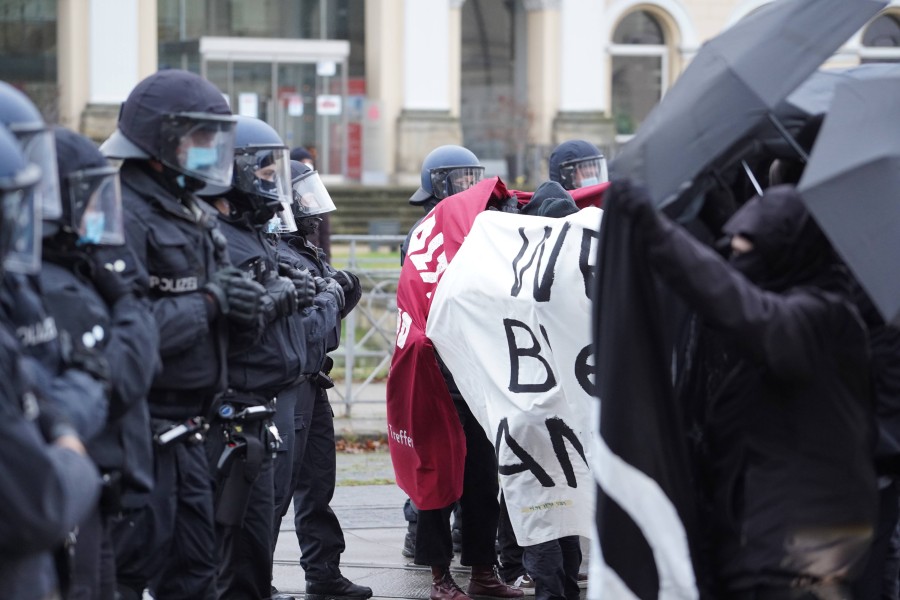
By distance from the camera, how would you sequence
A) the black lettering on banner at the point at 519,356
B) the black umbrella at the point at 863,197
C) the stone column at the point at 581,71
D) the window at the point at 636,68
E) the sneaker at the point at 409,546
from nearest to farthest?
the black umbrella at the point at 863,197, the black lettering on banner at the point at 519,356, the sneaker at the point at 409,546, the stone column at the point at 581,71, the window at the point at 636,68

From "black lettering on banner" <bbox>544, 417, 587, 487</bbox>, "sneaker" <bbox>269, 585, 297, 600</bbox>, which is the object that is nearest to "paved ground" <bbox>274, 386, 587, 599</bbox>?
"sneaker" <bbox>269, 585, 297, 600</bbox>

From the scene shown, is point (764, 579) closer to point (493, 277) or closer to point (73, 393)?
point (73, 393)

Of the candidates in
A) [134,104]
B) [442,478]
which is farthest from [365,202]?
[134,104]

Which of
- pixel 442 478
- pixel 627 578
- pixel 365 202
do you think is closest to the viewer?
pixel 627 578

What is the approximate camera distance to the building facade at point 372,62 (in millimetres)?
26938

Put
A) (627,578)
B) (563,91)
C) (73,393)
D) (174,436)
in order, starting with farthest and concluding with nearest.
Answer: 1. (563,91)
2. (174,436)
3. (627,578)
4. (73,393)

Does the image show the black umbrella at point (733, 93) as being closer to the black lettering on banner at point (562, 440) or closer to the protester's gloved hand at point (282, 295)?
the protester's gloved hand at point (282, 295)

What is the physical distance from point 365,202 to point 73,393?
23.1 m

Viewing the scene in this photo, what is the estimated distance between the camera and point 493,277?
6875 millimetres

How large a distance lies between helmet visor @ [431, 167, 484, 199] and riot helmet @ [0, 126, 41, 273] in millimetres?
5145

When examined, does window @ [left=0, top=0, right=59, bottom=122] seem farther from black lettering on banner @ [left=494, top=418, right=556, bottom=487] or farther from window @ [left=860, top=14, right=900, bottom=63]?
black lettering on banner @ [left=494, top=418, right=556, bottom=487]

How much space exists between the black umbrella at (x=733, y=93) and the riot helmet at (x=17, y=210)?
5.78 feet

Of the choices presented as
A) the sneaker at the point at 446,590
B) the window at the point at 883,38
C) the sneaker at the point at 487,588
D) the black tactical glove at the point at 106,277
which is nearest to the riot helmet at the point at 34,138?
the black tactical glove at the point at 106,277

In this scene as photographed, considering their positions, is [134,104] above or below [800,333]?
above
